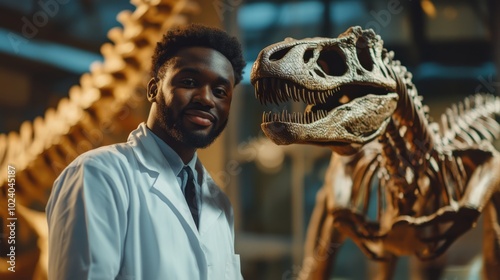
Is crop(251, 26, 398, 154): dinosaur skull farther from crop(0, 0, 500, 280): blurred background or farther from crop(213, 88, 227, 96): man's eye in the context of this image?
crop(0, 0, 500, 280): blurred background

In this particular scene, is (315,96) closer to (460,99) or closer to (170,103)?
(170,103)

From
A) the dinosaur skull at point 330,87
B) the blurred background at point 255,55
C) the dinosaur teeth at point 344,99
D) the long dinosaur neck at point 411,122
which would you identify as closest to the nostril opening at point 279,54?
the dinosaur skull at point 330,87

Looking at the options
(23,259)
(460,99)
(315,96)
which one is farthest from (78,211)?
(460,99)

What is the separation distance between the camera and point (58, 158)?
9.47 ft

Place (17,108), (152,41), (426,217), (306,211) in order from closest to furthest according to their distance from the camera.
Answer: (426,217) → (152,41) → (17,108) → (306,211)

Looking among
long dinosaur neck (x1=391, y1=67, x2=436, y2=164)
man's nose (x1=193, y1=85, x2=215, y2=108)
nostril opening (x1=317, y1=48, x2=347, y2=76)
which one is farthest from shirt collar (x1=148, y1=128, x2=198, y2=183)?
long dinosaur neck (x1=391, y1=67, x2=436, y2=164)

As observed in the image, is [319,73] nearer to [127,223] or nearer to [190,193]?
[190,193]

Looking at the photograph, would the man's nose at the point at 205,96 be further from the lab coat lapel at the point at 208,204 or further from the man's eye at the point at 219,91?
the lab coat lapel at the point at 208,204

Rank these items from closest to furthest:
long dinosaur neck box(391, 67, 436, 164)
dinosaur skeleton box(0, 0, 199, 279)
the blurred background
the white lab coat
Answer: the white lab coat < long dinosaur neck box(391, 67, 436, 164) < dinosaur skeleton box(0, 0, 199, 279) < the blurred background

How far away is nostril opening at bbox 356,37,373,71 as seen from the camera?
1692 millimetres

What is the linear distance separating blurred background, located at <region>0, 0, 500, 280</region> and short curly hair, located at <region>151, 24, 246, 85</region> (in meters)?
1.33

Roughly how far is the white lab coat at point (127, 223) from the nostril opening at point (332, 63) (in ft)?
1.66

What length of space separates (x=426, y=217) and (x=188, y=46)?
1138 mm

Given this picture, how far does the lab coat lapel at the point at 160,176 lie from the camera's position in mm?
1335
